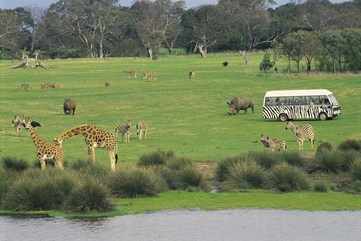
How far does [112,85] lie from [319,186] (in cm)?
6081

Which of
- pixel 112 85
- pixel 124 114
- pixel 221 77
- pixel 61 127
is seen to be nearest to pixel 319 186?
pixel 61 127

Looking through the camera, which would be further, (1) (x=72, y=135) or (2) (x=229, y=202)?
(1) (x=72, y=135)

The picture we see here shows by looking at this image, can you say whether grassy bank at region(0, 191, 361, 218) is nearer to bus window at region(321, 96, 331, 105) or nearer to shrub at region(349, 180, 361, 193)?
shrub at region(349, 180, 361, 193)

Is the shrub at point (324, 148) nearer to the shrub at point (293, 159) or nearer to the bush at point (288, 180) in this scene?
the shrub at point (293, 159)

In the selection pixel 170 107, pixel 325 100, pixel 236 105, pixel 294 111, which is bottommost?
pixel 170 107

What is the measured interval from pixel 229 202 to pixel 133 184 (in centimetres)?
353

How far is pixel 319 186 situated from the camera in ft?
117

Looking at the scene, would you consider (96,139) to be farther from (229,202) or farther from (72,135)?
(229,202)

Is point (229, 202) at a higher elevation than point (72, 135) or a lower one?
lower

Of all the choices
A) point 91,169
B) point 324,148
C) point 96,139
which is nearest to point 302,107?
point 324,148

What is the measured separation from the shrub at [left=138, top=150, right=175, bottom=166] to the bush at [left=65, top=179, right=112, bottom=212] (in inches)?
375

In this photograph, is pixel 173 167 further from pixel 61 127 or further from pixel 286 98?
pixel 286 98

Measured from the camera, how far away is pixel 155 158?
41.8m

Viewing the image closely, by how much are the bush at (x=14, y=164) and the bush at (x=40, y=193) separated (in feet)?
18.9
